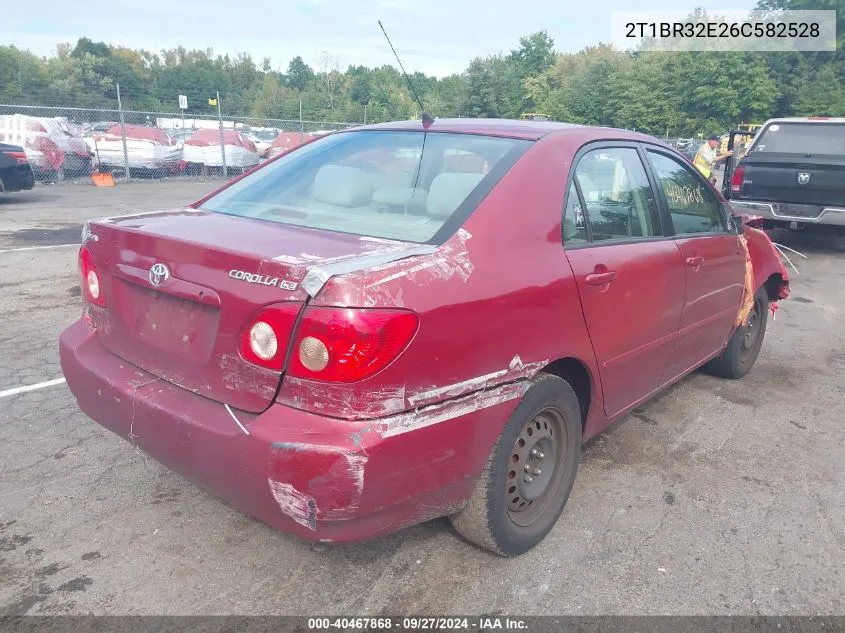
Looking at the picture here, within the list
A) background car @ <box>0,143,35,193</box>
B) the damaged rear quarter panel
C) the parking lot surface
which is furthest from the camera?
background car @ <box>0,143,35,193</box>

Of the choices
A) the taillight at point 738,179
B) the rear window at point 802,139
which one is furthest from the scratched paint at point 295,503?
the rear window at point 802,139

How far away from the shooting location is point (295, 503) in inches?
82.5

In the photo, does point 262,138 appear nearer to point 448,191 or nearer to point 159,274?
point 448,191

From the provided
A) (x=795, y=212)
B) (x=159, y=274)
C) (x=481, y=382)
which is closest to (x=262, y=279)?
(x=159, y=274)

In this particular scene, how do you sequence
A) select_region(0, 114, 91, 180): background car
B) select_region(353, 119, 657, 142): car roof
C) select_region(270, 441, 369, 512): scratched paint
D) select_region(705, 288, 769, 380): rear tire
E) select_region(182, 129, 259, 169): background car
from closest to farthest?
select_region(270, 441, 369, 512): scratched paint
select_region(353, 119, 657, 142): car roof
select_region(705, 288, 769, 380): rear tire
select_region(0, 114, 91, 180): background car
select_region(182, 129, 259, 169): background car

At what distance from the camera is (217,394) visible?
2.29 m

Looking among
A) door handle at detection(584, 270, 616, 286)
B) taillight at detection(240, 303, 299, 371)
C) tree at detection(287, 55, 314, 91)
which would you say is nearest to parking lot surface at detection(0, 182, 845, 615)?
taillight at detection(240, 303, 299, 371)

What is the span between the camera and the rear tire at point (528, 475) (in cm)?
247

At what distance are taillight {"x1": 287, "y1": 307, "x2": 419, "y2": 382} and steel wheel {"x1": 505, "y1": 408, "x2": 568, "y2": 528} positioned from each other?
0.76 m

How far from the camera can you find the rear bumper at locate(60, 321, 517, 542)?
6.72 ft

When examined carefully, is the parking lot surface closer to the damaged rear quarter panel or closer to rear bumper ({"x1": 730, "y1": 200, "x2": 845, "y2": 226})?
the damaged rear quarter panel

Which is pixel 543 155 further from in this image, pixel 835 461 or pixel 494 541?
pixel 835 461

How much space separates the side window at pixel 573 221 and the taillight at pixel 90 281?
6.07 ft

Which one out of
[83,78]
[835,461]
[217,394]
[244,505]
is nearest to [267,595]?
[244,505]
